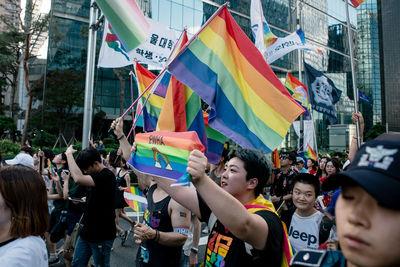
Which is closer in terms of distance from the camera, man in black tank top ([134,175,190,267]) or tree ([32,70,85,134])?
man in black tank top ([134,175,190,267])

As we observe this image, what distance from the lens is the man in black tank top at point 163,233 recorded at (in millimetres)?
2598

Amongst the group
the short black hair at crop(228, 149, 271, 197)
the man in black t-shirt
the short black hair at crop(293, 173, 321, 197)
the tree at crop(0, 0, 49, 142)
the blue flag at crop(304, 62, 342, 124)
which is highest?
the tree at crop(0, 0, 49, 142)

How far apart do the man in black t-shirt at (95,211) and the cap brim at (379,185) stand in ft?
10.9

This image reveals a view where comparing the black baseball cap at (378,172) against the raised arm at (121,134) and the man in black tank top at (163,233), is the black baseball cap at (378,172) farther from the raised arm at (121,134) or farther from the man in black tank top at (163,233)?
the raised arm at (121,134)

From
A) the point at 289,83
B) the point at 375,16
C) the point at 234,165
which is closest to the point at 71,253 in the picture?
the point at 234,165

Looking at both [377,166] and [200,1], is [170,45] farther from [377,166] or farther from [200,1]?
[200,1]

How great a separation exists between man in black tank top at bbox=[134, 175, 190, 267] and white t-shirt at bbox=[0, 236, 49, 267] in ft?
2.81

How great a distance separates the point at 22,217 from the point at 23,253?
0.74ft

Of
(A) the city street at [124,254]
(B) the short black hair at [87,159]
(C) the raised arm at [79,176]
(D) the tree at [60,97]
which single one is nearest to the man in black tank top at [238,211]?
(C) the raised arm at [79,176]

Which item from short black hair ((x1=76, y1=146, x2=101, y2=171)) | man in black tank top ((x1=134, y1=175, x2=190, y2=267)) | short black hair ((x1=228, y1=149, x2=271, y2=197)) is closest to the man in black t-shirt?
short black hair ((x1=76, y1=146, x2=101, y2=171))

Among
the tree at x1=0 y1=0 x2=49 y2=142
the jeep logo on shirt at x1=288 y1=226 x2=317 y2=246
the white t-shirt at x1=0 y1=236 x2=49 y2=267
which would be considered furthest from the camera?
the tree at x1=0 y1=0 x2=49 y2=142

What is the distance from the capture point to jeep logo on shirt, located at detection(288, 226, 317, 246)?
3.05m

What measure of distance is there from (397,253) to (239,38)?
8.01 feet

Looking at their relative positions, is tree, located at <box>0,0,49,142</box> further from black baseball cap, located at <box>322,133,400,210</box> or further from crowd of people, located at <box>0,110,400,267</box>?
black baseball cap, located at <box>322,133,400,210</box>
